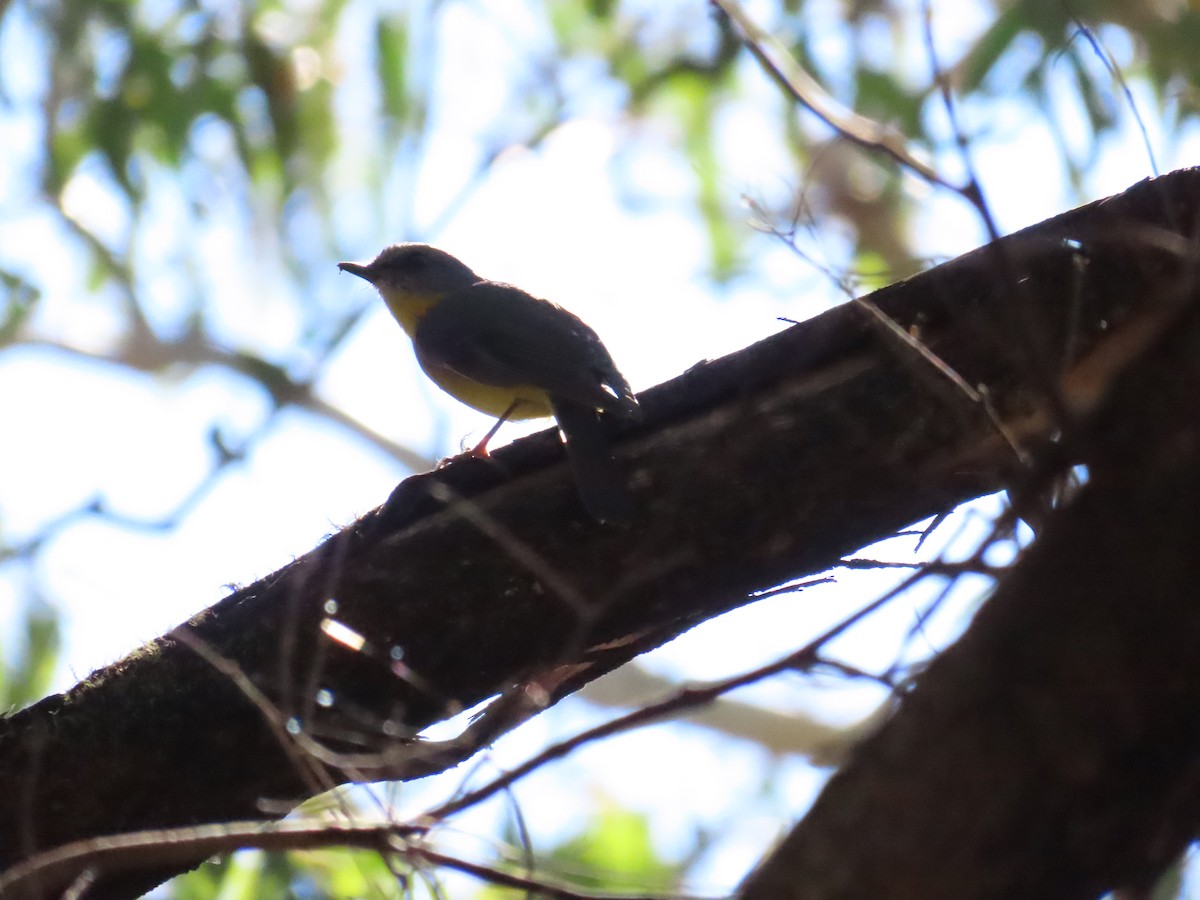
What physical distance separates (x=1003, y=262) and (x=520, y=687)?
63.9 inches

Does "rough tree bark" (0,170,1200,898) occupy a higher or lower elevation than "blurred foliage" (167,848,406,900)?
lower

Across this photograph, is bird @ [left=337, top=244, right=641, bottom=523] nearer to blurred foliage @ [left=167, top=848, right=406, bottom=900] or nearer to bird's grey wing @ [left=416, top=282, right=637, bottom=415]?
bird's grey wing @ [left=416, top=282, right=637, bottom=415]

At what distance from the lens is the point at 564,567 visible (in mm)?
3254

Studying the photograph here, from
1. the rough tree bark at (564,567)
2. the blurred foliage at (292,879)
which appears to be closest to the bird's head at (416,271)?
the blurred foliage at (292,879)

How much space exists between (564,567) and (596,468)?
0.86 ft

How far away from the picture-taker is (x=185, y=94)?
25.7ft

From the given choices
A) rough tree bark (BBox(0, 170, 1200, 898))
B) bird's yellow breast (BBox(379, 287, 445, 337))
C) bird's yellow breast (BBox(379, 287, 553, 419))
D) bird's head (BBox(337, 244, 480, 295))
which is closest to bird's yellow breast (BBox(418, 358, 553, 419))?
bird's yellow breast (BBox(379, 287, 553, 419))

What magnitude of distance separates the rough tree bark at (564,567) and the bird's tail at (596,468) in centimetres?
6

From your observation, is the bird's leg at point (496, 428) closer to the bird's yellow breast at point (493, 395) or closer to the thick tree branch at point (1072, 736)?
the bird's yellow breast at point (493, 395)

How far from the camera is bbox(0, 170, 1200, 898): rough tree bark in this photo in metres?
3.08

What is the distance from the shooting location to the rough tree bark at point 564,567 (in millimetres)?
3076

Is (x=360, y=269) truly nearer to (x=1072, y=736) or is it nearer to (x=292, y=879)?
(x=292, y=879)

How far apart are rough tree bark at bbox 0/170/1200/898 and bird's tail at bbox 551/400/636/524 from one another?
64mm

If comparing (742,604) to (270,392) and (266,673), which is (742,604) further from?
(270,392)
